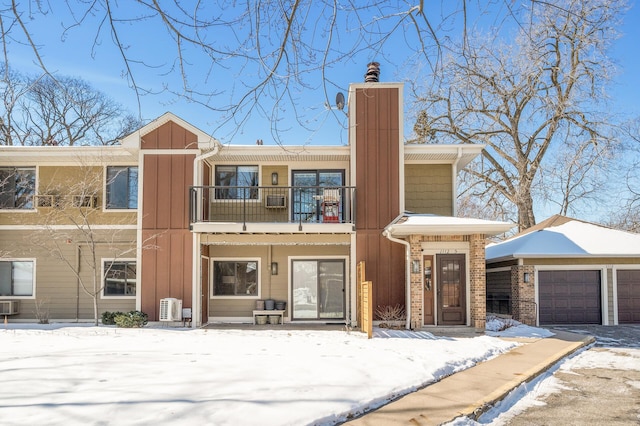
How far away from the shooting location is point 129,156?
14.2 m

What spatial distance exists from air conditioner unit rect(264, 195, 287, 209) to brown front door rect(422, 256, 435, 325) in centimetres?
423

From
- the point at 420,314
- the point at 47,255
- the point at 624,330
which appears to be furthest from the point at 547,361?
the point at 47,255

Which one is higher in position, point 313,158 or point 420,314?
point 313,158

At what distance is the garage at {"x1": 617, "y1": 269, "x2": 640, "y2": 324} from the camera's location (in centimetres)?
1505

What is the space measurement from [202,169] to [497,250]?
9942 millimetres

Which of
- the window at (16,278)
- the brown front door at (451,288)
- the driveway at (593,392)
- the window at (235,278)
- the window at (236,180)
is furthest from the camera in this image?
the window at (236,180)

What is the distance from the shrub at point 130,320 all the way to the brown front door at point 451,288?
7515mm

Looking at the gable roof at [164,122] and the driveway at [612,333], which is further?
the gable roof at [164,122]

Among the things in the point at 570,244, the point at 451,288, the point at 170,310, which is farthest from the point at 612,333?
the point at 170,310

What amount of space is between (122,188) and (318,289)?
6209 mm

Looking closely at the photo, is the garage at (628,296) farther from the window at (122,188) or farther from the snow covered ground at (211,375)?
the window at (122,188)

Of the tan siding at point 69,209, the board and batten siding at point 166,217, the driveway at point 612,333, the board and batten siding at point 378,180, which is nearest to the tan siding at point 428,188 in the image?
the board and batten siding at point 378,180

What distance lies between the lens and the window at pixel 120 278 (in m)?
14.2

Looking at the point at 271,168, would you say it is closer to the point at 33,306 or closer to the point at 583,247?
the point at 33,306
